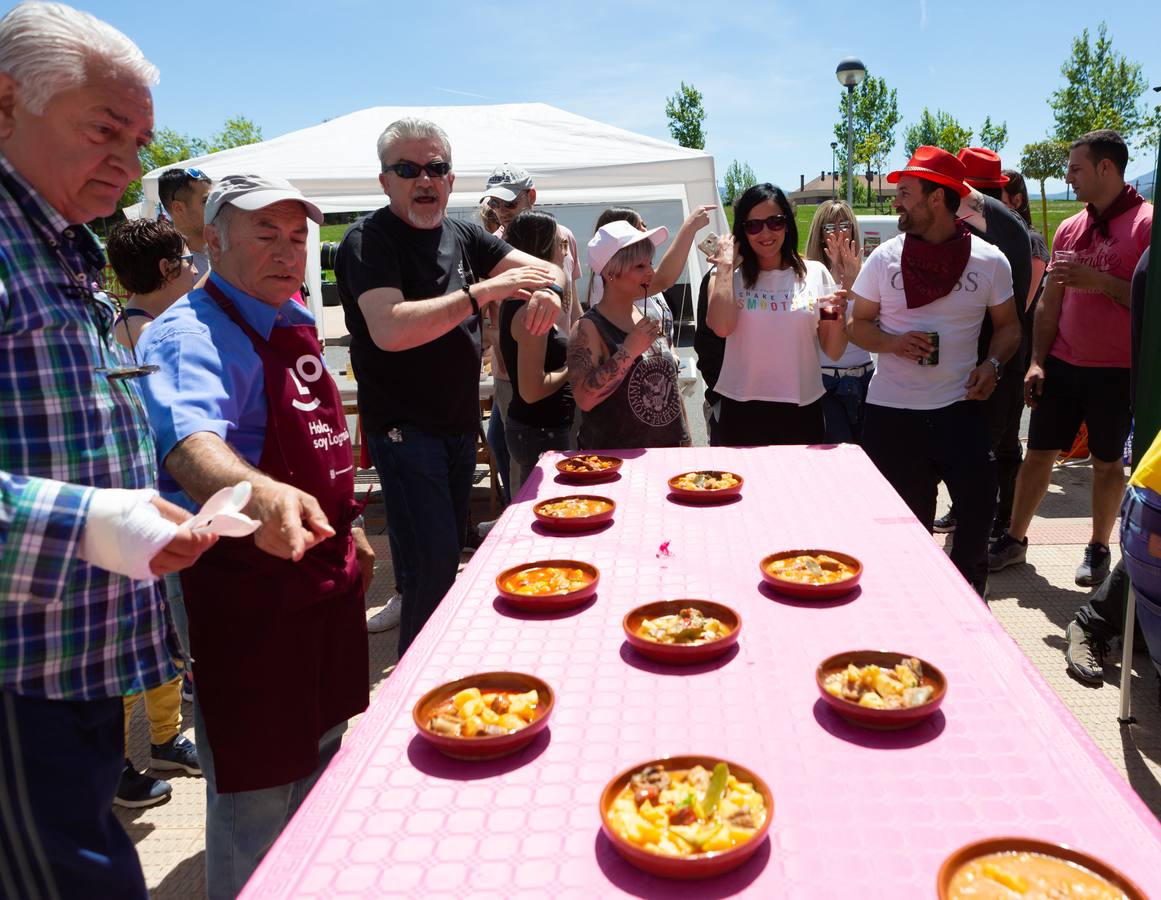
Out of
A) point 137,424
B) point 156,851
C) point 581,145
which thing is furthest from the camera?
point 581,145

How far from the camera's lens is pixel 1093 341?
13.7ft

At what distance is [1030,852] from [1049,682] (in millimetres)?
2796

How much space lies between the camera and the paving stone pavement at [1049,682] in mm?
2580

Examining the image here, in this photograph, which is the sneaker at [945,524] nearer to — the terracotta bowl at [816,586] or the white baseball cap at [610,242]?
the white baseball cap at [610,242]

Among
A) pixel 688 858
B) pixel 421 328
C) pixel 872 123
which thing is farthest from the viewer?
pixel 872 123

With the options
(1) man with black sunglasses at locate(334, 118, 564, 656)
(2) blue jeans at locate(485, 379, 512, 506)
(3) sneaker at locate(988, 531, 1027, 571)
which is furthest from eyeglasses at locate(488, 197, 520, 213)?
(3) sneaker at locate(988, 531, 1027, 571)

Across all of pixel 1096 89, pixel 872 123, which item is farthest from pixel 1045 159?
pixel 872 123

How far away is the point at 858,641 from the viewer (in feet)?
5.37

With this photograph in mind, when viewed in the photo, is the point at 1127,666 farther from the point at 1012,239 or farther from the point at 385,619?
the point at 385,619

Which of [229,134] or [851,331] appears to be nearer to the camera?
[851,331]

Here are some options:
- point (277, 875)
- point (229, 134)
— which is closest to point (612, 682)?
point (277, 875)

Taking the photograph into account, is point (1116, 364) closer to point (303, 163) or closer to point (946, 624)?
point (946, 624)

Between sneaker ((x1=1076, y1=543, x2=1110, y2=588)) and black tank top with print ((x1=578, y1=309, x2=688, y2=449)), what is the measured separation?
248 cm

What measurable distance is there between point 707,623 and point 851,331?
2.29 meters
